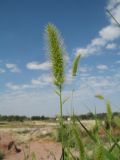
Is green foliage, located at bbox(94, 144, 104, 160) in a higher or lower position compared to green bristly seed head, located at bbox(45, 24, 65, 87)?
lower

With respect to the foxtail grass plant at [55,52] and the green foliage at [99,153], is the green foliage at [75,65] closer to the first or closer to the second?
the foxtail grass plant at [55,52]

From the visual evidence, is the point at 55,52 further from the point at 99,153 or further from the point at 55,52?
the point at 99,153

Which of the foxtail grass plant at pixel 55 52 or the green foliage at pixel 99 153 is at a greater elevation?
the foxtail grass plant at pixel 55 52

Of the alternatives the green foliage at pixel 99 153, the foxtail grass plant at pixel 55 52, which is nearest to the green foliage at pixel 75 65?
the foxtail grass plant at pixel 55 52

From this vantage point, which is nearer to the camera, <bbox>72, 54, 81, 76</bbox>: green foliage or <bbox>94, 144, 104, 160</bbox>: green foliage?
<bbox>94, 144, 104, 160</bbox>: green foliage

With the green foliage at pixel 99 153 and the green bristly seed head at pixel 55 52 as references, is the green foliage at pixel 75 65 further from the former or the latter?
the green foliage at pixel 99 153

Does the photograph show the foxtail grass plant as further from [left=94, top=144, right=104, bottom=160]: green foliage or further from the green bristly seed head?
[left=94, top=144, right=104, bottom=160]: green foliage

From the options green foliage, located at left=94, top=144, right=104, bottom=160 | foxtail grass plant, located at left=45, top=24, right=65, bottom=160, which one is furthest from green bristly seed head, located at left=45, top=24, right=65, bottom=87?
green foliage, located at left=94, top=144, right=104, bottom=160

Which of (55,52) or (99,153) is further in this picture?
(55,52)

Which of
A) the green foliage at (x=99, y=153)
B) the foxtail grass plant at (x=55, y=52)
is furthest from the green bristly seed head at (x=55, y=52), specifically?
the green foliage at (x=99, y=153)

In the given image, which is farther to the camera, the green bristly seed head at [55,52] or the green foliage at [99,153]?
the green bristly seed head at [55,52]

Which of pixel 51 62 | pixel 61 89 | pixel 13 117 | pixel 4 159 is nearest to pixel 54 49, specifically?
pixel 51 62

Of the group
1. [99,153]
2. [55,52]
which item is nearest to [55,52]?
[55,52]

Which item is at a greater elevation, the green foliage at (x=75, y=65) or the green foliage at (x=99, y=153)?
the green foliage at (x=75, y=65)
